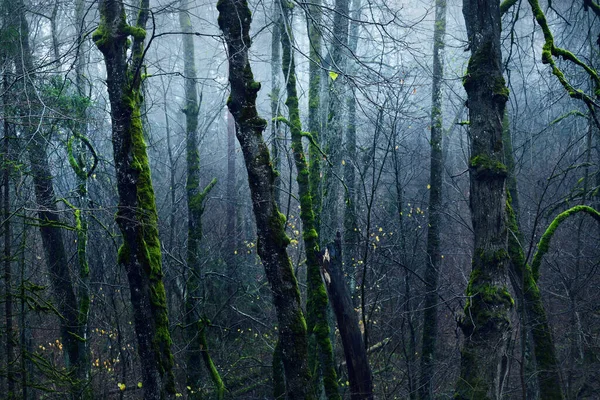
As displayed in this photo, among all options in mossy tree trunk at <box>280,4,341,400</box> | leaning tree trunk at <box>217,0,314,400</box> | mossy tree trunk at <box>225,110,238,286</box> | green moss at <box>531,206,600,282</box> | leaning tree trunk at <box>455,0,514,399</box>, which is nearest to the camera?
leaning tree trunk at <box>217,0,314,400</box>

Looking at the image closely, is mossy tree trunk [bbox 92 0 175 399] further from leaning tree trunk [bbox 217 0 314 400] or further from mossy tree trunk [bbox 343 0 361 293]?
mossy tree trunk [bbox 343 0 361 293]

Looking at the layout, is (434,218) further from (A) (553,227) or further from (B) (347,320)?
(B) (347,320)

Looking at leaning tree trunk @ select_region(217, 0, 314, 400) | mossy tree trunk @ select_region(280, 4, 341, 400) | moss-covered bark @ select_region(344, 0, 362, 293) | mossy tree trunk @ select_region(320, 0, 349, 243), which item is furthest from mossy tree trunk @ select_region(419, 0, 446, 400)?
leaning tree trunk @ select_region(217, 0, 314, 400)

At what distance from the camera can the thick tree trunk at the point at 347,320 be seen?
22.4 feet

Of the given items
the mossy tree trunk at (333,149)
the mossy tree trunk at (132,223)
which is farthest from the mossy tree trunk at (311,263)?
the mossy tree trunk at (132,223)

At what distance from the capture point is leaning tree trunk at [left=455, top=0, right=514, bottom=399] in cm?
572

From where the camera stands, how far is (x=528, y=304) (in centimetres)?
866

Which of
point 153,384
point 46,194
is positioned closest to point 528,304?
point 153,384

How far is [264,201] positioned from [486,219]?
2427 millimetres

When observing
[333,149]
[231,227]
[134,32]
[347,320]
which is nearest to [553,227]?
[347,320]

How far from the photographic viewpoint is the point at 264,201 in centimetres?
558

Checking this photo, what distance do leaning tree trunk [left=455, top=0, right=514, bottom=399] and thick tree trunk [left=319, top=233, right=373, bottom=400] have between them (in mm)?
1417

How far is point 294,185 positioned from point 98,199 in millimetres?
7703

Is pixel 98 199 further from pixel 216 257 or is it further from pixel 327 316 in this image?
pixel 327 316
